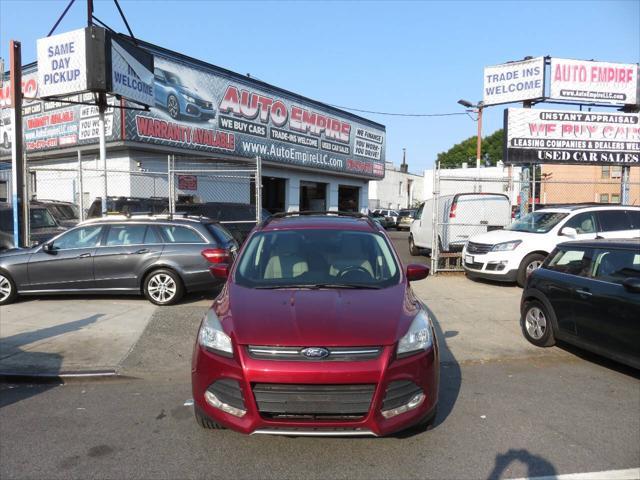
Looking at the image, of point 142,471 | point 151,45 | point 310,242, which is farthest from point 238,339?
point 151,45

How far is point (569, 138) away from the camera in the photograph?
15.4 meters

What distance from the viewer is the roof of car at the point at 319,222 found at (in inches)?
202

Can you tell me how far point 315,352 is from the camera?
3.30 metres

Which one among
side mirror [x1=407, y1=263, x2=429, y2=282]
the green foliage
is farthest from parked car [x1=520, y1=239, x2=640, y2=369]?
the green foliage

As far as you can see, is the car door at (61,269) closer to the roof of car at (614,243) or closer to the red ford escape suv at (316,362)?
the red ford escape suv at (316,362)

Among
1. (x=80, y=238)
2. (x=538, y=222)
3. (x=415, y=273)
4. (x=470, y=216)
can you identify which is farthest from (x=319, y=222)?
(x=470, y=216)

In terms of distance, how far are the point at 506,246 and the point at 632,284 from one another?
5.80 meters

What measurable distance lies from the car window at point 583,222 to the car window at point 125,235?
8.50 metres

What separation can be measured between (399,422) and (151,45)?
1700 cm

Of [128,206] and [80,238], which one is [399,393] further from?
[128,206]

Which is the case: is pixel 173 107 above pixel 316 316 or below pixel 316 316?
above

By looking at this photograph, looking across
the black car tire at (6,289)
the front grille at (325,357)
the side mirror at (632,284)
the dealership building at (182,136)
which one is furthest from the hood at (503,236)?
the black car tire at (6,289)

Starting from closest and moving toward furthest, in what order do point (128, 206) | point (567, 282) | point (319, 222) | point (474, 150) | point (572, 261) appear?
1. point (319, 222)
2. point (567, 282)
3. point (572, 261)
4. point (128, 206)
5. point (474, 150)

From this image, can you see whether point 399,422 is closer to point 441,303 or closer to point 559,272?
point 559,272
